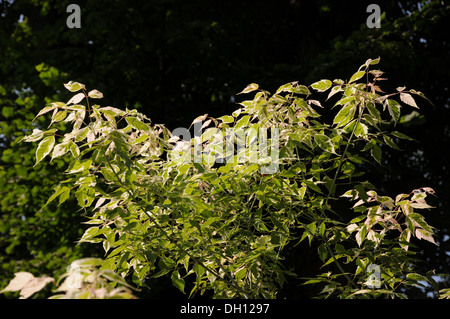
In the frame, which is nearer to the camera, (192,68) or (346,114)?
(346,114)

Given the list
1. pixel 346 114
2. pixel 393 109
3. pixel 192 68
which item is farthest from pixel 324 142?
pixel 192 68

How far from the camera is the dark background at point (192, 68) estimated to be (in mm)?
6676

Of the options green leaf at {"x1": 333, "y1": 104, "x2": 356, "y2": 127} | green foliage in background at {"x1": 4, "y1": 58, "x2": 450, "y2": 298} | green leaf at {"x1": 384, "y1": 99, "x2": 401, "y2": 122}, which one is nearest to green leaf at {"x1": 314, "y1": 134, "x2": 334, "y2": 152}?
green foliage in background at {"x1": 4, "y1": 58, "x2": 450, "y2": 298}

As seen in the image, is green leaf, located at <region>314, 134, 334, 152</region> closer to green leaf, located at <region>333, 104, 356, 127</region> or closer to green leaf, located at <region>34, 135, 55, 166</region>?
green leaf, located at <region>333, 104, 356, 127</region>

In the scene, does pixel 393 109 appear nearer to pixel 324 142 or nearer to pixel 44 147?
pixel 324 142

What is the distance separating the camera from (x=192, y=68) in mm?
7594

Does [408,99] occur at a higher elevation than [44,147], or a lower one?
higher

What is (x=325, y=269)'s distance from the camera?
18.6ft

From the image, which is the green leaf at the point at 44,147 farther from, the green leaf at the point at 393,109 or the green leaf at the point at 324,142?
the green leaf at the point at 393,109

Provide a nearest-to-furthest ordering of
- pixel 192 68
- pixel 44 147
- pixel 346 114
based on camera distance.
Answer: pixel 44 147 < pixel 346 114 < pixel 192 68

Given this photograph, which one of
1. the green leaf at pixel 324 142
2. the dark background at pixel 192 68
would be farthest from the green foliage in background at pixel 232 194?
the dark background at pixel 192 68

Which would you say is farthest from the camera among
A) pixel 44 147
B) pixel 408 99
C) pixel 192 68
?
pixel 192 68
